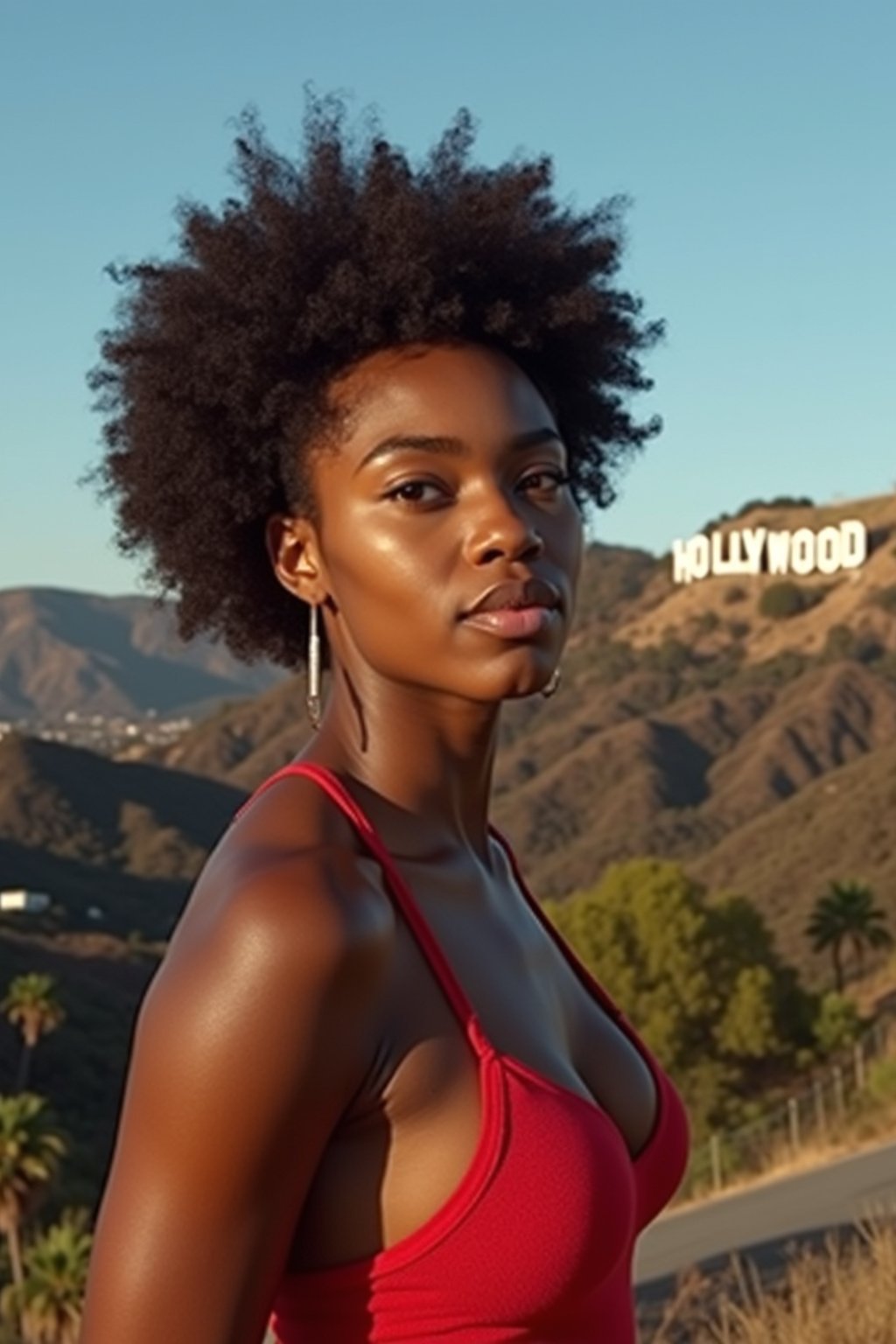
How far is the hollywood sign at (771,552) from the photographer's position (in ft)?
392

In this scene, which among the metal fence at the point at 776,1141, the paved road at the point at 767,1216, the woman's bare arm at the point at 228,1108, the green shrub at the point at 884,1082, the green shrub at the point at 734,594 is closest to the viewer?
the woman's bare arm at the point at 228,1108

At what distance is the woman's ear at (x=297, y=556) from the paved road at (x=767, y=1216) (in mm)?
11393

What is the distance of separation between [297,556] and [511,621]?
333mm

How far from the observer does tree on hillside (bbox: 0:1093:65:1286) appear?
3634cm

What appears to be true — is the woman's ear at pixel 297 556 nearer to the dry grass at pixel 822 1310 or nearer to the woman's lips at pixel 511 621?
the woman's lips at pixel 511 621

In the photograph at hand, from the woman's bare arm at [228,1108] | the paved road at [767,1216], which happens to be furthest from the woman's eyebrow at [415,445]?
the paved road at [767,1216]

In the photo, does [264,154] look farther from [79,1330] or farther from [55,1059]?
[55,1059]

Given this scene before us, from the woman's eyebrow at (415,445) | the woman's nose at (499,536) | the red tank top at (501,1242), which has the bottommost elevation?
the red tank top at (501,1242)

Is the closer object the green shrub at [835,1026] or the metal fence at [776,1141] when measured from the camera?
the metal fence at [776,1141]

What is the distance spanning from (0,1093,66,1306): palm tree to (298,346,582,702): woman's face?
115ft

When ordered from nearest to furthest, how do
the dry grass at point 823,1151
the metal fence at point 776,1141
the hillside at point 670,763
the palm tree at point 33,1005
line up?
the dry grass at point 823,1151 → the metal fence at point 776,1141 → the palm tree at point 33,1005 → the hillside at point 670,763

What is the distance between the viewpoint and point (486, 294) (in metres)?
2.64

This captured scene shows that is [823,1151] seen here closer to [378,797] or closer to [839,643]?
[378,797]

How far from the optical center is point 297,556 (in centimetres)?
263
